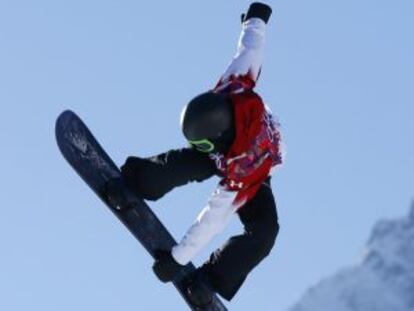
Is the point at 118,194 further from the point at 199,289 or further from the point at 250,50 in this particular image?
the point at 250,50

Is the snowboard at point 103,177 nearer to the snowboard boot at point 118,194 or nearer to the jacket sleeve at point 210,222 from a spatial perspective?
the snowboard boot at point 118,194

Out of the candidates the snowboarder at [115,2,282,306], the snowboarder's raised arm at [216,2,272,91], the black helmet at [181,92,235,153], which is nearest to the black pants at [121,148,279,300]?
the snowboarder at [115,2,282,306]

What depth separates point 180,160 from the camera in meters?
11.5

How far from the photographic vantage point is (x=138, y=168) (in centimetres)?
1177

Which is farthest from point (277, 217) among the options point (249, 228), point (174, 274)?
point (174, 274)

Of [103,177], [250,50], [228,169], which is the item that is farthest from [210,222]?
[250,50]

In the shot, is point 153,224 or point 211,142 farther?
point 153,224

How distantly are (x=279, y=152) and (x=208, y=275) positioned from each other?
1216mm

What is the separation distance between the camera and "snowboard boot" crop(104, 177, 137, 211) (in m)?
11.8

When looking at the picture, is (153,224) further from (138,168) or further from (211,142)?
(211,142)

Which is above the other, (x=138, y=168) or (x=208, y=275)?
(x=138, y=168)

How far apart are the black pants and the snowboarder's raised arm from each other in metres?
0.69

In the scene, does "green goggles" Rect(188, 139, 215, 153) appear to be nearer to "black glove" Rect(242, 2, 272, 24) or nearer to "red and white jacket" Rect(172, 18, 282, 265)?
"red and white jacket" Rect(172, 18, 282, 265)

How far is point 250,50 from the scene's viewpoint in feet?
38.4
